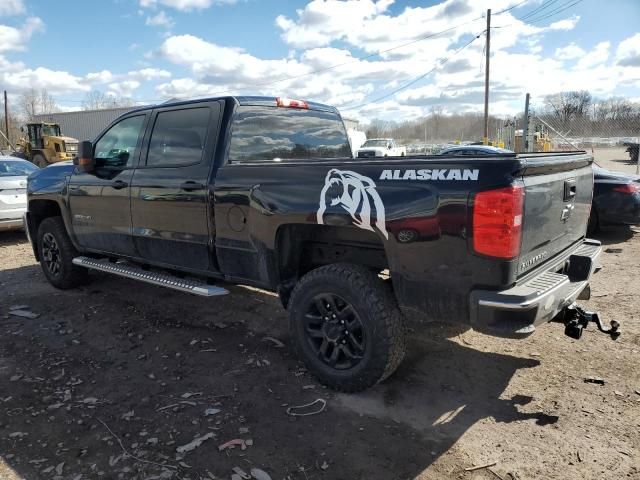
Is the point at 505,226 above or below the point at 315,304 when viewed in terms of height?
above

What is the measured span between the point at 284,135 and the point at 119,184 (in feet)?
5.42

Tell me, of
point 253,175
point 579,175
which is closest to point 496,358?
point 579,175

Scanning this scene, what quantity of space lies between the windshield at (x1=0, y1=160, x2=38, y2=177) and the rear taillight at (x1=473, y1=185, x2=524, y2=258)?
30.9ft

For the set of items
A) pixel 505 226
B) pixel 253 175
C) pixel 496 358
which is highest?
pixel 253 175

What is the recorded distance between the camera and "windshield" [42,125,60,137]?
96.6ft

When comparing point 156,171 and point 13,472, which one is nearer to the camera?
point 13,472

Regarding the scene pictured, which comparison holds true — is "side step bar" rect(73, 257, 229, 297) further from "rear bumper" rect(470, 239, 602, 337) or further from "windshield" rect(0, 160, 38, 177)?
"windshield" rect(0, 160, 38, 177)

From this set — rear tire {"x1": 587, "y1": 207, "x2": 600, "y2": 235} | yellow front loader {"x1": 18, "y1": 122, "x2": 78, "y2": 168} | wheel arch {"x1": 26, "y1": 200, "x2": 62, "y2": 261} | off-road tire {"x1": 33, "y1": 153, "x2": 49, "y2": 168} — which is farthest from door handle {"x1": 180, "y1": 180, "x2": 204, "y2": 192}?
off-road tire {"x1": 33, "y1": 153, "x2": 49, "y2": 168}

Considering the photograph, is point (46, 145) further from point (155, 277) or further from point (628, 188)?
point (628, 188)

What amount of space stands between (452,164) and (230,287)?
3.78m

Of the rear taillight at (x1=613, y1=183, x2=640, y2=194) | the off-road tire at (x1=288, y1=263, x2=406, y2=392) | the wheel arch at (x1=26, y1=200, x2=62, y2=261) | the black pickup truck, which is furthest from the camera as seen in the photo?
Result: the rear taillight at (x1=613, y1=183, x2=640, y2=194)

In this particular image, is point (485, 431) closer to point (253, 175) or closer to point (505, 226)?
point (505, 226)

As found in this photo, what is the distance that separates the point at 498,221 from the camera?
265 cm

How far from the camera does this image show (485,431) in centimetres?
302
